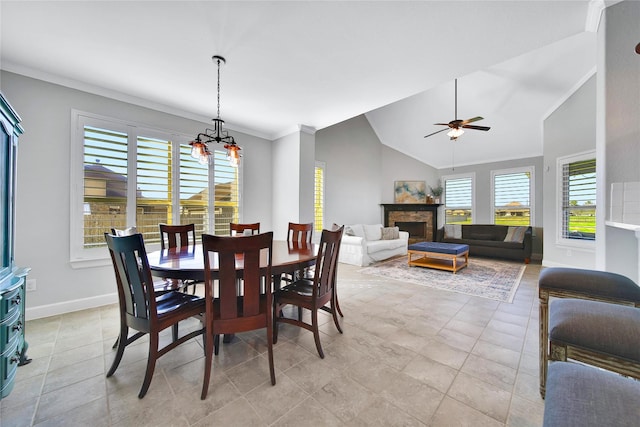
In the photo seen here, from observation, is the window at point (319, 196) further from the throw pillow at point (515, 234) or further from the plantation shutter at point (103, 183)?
the throw pillow at point (515, 234)

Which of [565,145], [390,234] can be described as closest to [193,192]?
[390,234]

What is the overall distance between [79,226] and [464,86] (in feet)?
21.1

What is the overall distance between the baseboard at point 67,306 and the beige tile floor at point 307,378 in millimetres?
142

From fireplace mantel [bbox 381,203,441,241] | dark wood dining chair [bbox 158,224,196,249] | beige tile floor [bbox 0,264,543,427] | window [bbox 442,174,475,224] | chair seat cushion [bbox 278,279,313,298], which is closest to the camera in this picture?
beige tile floor [bbox 0,264,543,427]

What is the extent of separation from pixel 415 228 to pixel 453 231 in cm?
116

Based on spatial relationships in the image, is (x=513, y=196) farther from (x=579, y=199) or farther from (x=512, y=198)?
(x=579, y=199)

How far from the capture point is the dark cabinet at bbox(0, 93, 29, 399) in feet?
4.62

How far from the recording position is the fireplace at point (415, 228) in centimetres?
745

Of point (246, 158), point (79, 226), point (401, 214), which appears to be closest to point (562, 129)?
point (401, 214)

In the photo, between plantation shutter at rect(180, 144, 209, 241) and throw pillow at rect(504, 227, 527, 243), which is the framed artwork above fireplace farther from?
plantation shutter at rect(180, 144, 209, 241)

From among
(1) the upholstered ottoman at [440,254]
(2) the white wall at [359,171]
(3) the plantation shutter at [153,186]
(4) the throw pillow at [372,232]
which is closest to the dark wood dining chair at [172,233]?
(3) the plantation shutter at [153,186]

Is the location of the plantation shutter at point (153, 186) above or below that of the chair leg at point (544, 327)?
above

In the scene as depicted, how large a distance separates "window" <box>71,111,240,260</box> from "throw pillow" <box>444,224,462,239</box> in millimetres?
5769

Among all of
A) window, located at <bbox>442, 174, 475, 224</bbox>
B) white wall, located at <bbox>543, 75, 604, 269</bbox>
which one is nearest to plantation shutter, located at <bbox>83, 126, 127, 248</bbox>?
white wall, located at <bbox>543, 75, 604, 269</bbox>
